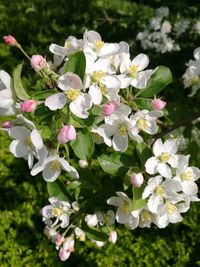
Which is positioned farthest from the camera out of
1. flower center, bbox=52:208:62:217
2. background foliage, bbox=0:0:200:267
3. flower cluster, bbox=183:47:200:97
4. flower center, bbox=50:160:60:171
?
background foliage, bbox=0:0:200:267

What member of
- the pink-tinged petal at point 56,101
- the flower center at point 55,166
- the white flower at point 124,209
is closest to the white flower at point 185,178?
the white flower at point 124,209

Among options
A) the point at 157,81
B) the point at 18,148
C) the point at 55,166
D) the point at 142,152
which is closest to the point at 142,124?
the point at 142,152

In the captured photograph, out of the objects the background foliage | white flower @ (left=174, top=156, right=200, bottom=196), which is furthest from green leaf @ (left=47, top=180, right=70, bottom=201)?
the background foliage

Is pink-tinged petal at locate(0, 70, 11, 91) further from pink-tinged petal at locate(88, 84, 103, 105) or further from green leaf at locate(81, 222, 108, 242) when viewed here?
green leaf at locate(81, 222, 108, 242)

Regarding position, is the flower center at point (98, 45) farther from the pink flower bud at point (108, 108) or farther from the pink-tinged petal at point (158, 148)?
the pink-tinged petal at point (158, 148)

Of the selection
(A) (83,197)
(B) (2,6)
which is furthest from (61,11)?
(A) (83,197)

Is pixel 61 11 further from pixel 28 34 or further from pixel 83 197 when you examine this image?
pixel 83 197

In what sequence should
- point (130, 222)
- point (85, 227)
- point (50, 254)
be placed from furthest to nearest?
point (50, 254) < point (85, 227) < point (130, 222)
